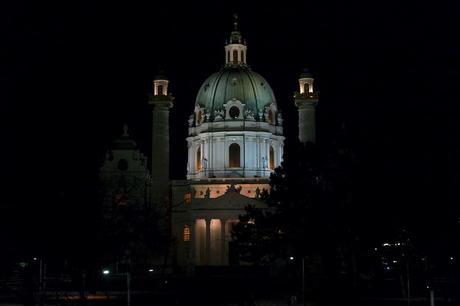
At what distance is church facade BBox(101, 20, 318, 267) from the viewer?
110m

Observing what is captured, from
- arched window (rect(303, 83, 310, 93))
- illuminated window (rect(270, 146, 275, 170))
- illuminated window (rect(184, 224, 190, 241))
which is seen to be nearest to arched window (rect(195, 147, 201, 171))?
illuminated window (rect(270, 146, 275, 170))

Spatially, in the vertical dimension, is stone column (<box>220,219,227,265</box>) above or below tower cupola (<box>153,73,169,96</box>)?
below

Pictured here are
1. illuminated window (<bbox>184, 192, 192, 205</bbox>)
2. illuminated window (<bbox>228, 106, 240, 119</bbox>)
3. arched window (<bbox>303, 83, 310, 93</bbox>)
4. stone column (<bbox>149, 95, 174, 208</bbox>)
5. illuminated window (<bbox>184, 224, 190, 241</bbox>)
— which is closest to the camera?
stone column (<bbox>149, 95, 174, 208</bbox>)

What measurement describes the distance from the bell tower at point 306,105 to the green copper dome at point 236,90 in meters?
9.57

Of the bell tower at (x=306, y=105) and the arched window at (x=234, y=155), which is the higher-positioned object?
the bell tower at (x=306, y=105)

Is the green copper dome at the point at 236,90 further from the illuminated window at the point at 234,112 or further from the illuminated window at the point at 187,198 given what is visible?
the illuminated window at the point at 187,198

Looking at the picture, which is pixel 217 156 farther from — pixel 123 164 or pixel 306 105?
pixel 306 105

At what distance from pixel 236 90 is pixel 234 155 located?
366 inches

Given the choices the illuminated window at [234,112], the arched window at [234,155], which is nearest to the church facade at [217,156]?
the arched window at [234,155]

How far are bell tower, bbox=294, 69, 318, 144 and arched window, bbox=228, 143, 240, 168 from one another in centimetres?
1216

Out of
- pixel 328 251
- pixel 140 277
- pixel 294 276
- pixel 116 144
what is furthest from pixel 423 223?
pixel 116 144

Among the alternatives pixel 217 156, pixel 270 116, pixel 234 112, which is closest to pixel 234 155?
pixel 217 156

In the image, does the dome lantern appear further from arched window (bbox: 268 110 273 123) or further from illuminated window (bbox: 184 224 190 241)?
illuminated window (bbox: 184 224 190 241)

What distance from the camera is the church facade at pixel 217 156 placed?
11012cm
